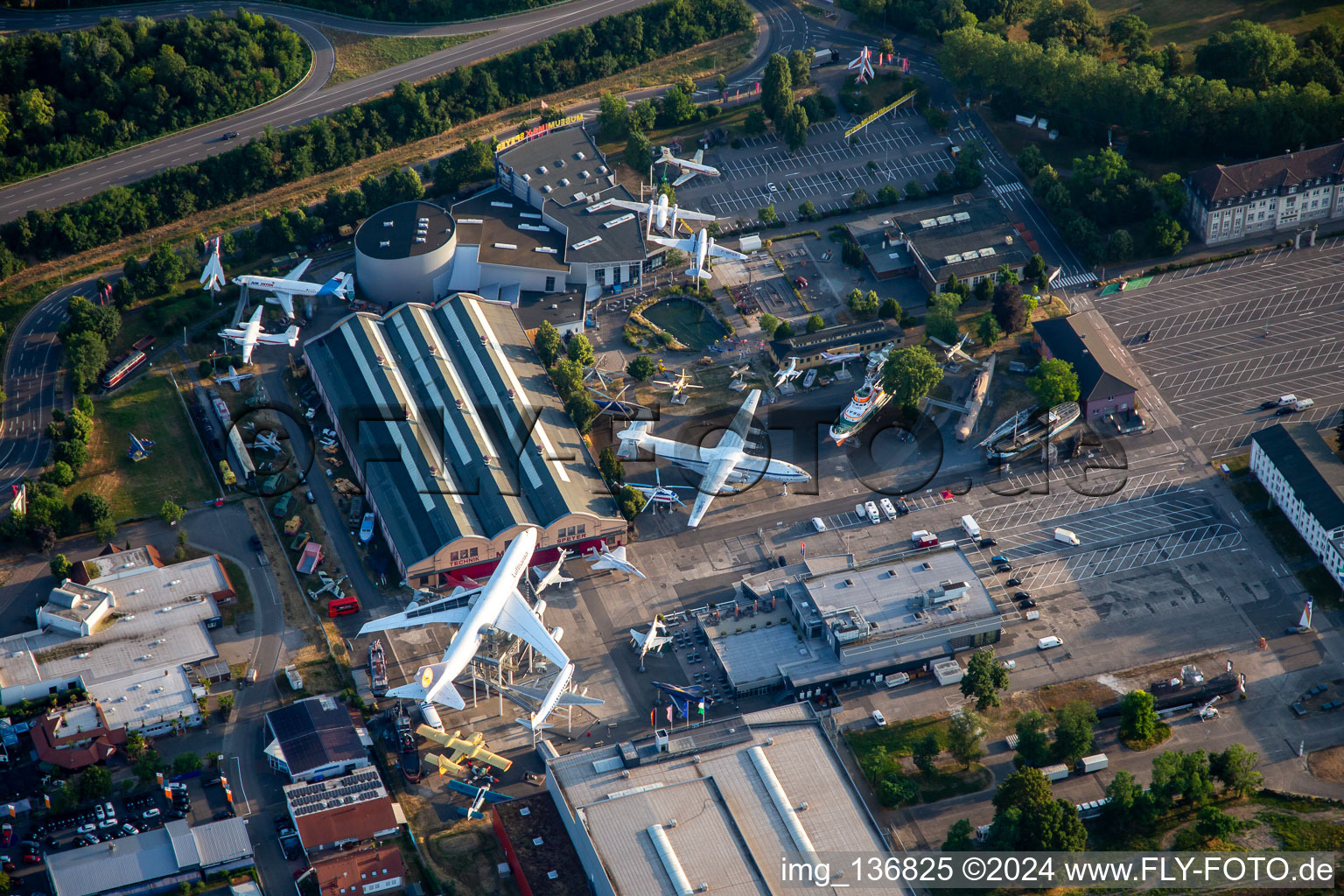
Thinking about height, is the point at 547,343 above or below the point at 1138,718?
above

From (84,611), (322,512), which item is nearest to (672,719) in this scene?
(322,512)

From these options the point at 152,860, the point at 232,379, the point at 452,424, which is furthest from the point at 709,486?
the point at 152,860

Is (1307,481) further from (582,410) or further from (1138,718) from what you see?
(582,410)

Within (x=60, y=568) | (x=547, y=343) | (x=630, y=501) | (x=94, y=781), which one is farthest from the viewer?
(x=547, y=343)

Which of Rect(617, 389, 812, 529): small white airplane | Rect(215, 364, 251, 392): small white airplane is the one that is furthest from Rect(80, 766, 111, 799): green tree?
Rect(617, 389, 812, 529): small white airplane

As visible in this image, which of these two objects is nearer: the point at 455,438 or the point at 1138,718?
the point at 1138,718

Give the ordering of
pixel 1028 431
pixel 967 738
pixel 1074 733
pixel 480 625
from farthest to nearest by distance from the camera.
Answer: pixel 1028 431, pixel 480 625, pixel 967 738, pixel 1074 733
